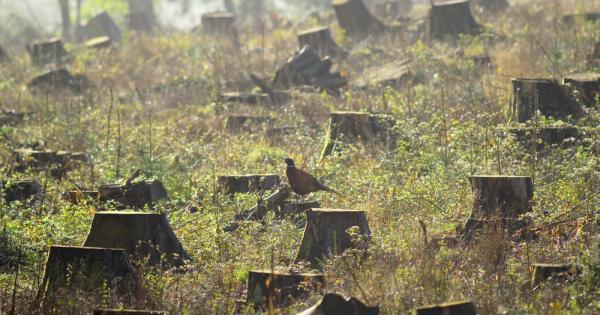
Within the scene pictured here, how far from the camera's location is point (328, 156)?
1130 centimetres

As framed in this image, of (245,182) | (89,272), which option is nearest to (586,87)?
(245,182)

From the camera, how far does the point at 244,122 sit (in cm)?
1445

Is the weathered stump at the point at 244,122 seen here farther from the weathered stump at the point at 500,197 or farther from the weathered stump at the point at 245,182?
the weathered stump at the point at 500,197

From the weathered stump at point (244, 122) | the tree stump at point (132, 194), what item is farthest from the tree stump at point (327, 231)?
the weathered stump at point (244, 122)

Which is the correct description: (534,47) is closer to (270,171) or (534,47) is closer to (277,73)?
(277,73)

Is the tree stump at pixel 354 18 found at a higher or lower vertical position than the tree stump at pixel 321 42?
higher

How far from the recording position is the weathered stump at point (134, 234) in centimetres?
787

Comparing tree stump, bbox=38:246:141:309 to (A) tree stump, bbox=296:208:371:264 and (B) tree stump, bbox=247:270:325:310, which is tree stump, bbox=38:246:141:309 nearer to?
(B) tree stump, bbox=247:270:325:310

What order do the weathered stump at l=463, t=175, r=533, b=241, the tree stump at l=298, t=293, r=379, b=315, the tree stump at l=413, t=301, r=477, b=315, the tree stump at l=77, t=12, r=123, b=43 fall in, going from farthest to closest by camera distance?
the tree stump at l=77, t=12, r=123, b=43 → the weathered stump at l=463, t=175, r=533, b=241 → the tree stump at l=298, t=293, r=379, b=315 → the tree stump at l=413, t=301, r=477, b=315

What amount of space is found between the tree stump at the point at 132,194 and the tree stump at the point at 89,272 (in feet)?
9.04

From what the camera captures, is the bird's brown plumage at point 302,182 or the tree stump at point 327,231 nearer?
the tree stump at point 327,231

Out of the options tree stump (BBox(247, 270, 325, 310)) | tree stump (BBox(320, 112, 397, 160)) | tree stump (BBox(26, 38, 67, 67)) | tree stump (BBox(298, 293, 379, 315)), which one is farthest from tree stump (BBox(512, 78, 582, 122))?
tree stump (BBox(26, 38, 67, 67))

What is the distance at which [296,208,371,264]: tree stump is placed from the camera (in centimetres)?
779

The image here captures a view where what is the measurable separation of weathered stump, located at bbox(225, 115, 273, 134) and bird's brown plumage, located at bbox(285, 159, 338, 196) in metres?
4.61
